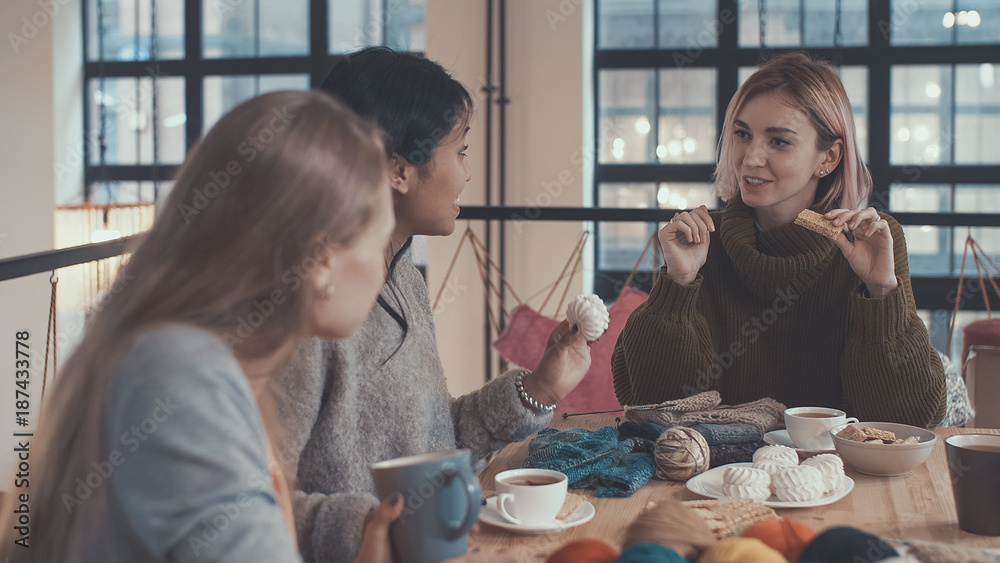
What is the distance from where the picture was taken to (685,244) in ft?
5.26

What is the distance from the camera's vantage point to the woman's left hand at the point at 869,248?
1441 mm

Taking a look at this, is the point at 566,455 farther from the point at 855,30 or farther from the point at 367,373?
the point at 855,30

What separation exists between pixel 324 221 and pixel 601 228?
11.8ft

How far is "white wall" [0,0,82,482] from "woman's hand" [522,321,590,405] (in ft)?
13.3

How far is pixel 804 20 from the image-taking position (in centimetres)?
397

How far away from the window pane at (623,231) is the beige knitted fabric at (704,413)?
2828 millimetres

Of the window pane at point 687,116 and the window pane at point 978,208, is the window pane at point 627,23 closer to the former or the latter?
the window pane at point 687,116

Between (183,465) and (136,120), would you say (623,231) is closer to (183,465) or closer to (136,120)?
(136,120)

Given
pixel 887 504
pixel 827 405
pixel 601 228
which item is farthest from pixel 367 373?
pixel 601 228

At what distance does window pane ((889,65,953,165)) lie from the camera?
391 cm

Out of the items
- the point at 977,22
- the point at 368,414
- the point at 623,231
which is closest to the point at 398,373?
the point at 368,414

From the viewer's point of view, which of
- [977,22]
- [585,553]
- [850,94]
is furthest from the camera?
[850,94]

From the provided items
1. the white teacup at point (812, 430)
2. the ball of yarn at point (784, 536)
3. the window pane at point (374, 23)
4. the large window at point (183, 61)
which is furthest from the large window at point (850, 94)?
the ball of yarn at point (784, 536)

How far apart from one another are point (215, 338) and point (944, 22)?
4.10 meters
